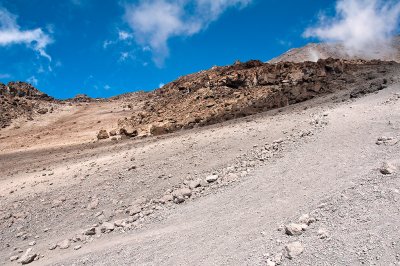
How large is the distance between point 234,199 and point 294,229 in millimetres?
2010

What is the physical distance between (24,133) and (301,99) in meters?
21.5

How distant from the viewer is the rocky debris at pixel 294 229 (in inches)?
207

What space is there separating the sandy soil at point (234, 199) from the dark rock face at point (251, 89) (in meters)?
4.52

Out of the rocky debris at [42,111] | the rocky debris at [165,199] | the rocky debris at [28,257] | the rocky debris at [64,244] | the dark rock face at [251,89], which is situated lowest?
Answer: the rocky debris at [28,257]

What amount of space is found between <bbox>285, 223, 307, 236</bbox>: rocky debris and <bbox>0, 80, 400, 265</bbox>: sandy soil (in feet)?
0.31

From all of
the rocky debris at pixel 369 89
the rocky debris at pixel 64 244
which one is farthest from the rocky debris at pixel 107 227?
the rocky debris at pixel 369 89

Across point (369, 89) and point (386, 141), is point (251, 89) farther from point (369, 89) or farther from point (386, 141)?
point (386, 141)

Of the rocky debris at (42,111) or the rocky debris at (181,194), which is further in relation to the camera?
the rocky debris at (42,111)

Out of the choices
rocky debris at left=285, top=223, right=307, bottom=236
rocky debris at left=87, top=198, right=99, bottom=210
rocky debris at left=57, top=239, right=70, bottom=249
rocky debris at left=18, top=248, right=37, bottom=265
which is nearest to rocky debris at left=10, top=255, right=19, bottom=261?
rocky debris at left=18, top=248, right=37, bottom=265

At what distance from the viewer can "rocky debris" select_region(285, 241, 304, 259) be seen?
15.8 ft

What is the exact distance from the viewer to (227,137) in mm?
11555

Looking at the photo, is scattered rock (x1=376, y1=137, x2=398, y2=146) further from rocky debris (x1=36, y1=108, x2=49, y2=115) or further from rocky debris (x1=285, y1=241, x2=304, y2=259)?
rocky debris (x1=36, y1=108, x2=49, y2=115)

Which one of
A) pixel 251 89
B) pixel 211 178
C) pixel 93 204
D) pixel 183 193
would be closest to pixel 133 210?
pixel 183 193

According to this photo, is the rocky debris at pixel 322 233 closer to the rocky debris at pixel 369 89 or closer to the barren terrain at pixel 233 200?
the barren terrain at pixel 233 200
